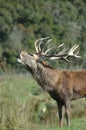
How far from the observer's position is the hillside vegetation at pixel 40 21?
64.3m

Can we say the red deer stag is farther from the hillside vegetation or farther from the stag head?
the hillside vegetation

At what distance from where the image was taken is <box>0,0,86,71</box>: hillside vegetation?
64.3m

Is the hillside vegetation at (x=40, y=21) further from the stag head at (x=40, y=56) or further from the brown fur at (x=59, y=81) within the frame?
the brown fur at (x=59, y=81)

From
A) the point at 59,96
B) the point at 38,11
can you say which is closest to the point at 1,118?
the point at 59,96

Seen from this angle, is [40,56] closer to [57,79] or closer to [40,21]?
[57,79]

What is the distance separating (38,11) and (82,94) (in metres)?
55.2

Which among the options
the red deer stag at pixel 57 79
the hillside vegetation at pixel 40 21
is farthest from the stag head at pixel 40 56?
the hillside vegetation at pixel 40 21

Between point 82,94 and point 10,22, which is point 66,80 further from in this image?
point 10,22

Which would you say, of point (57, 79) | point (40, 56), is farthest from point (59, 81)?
point (40, 56)

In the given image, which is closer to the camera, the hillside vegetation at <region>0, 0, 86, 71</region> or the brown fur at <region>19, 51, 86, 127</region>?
the brown fur at <region>19, 51, 86, 127</region>

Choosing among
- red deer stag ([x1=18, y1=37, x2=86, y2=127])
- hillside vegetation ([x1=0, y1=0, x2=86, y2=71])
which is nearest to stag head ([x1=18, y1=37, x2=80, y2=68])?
red deer stag ([x1=18, y1=37, x2=86, y2=127])

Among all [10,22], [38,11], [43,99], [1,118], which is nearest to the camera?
[1,118]

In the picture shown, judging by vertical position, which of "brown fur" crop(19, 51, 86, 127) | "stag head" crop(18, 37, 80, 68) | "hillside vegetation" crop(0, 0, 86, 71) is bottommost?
"brown fur" crop(19, 51, 86, 127)

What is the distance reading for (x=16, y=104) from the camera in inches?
582
